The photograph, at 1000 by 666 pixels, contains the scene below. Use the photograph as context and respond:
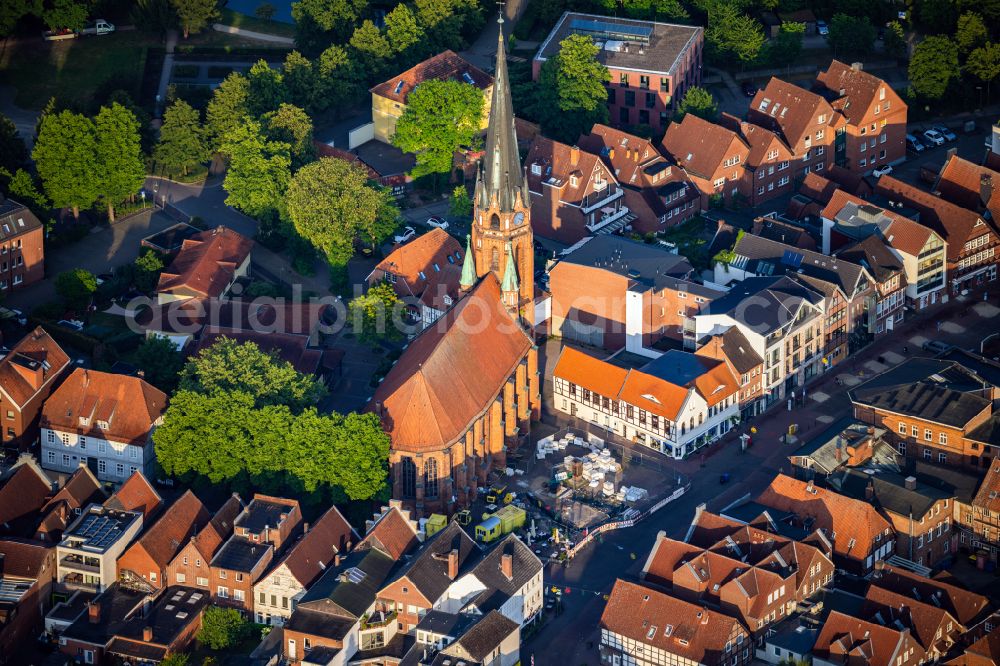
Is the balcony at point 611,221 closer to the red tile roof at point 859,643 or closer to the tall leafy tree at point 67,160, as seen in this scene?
the tall leafy tree at point 67,160

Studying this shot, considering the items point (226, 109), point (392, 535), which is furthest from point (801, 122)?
point (392, 535)

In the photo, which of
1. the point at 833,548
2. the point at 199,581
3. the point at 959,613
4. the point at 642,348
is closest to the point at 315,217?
the point at 642,348

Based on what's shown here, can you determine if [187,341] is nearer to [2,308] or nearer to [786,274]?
[2,308]

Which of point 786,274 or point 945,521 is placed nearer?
point 945,521

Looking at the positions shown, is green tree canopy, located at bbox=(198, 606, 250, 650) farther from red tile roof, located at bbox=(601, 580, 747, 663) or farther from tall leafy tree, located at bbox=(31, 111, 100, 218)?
tall leafy tree, located at bbox=(31, 111, 100, 218)

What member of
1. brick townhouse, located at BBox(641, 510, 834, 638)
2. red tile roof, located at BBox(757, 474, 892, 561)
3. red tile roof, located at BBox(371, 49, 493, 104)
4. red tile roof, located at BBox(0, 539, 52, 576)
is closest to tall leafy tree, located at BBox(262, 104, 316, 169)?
red tile roof, located at BBox(371, 49, 493, 104)

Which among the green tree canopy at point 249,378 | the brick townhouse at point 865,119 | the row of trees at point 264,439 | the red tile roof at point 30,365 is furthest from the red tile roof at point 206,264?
the brick townhouse at point 865,119
